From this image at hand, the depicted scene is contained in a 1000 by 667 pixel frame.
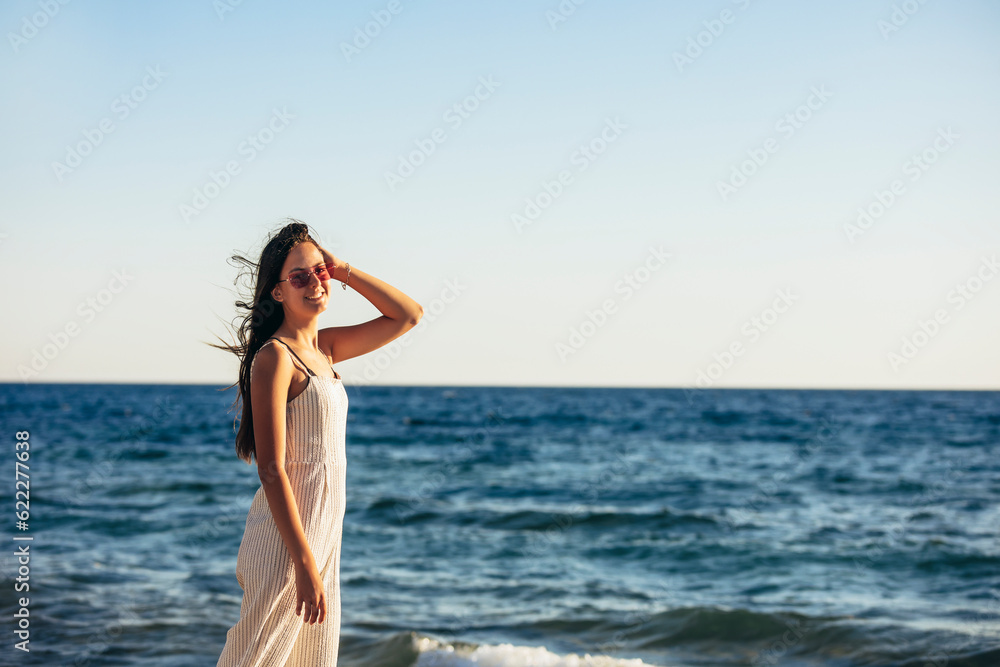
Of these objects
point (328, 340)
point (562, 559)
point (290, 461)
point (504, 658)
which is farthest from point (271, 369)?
point (562, 559)

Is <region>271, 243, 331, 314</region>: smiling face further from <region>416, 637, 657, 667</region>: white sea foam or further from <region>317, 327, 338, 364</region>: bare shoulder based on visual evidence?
<region>416, 637, 657, 667</region>: white sea foam

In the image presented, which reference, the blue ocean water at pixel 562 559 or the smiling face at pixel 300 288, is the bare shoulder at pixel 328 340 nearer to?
the smiling face at pixel 300 288

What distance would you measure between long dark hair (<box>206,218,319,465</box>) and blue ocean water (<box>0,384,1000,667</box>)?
19 centimetres

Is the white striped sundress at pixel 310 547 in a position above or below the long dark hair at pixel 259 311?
below

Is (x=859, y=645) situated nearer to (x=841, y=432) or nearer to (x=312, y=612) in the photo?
(x=312, y=612)

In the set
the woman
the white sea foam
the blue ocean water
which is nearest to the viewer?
the woman

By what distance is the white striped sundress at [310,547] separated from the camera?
2.76 m

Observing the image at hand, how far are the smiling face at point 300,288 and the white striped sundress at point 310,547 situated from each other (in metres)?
0.18

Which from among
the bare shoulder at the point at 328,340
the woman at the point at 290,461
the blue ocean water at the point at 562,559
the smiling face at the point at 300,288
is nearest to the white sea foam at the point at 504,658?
the blue ocean water at the point at 562,559

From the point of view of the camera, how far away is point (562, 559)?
11281 mm

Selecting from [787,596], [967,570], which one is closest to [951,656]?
[787,596]

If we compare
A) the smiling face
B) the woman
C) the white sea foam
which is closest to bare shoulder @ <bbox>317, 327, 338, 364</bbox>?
the woman

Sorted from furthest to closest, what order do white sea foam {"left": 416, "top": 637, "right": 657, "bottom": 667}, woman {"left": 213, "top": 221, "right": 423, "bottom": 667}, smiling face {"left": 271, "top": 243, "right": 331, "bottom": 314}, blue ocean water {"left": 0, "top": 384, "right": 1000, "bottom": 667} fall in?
1. blue ocean water {"left": 0, "top": 384, "right": 1000, "bottom": 667}
2. white sea foam {"left": 416, "top": 637, "right": 657, "bottom": 667}
3. smiling face {"left": 271, "top": 243, "right": 331, "bottom": 314}
4. woman {"left": 213, "top": 221, "right": 423, "bottom": 667}

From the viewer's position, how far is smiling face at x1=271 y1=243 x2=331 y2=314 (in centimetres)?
→ 296
